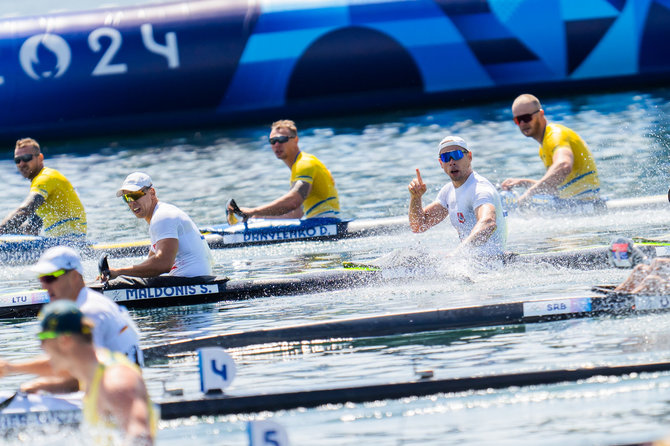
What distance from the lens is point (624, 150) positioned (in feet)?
63.3

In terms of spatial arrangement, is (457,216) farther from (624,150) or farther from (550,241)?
(624,150)

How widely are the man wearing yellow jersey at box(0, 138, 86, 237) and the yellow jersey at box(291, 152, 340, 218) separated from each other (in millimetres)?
2801

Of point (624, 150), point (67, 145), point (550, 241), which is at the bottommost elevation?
point (550, 241)

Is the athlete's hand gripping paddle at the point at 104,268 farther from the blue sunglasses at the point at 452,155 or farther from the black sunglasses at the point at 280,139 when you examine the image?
the black sunglasses at the point at 280,139

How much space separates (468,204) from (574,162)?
12.7 ft

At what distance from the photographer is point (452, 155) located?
9.91 m

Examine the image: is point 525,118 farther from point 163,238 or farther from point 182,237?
point 163,238

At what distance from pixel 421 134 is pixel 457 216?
1284 cm

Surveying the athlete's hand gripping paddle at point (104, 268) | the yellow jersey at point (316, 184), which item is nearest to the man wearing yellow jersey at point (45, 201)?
the yellow jersey at point (316, 184)

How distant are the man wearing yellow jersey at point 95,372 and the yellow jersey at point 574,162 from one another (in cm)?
911

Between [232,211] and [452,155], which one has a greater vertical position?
[232,211]

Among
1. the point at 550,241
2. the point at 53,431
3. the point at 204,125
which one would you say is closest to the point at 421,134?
the point at 204,125

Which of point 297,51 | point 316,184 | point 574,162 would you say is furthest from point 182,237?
point 297,51

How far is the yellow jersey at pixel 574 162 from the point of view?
520 inches
